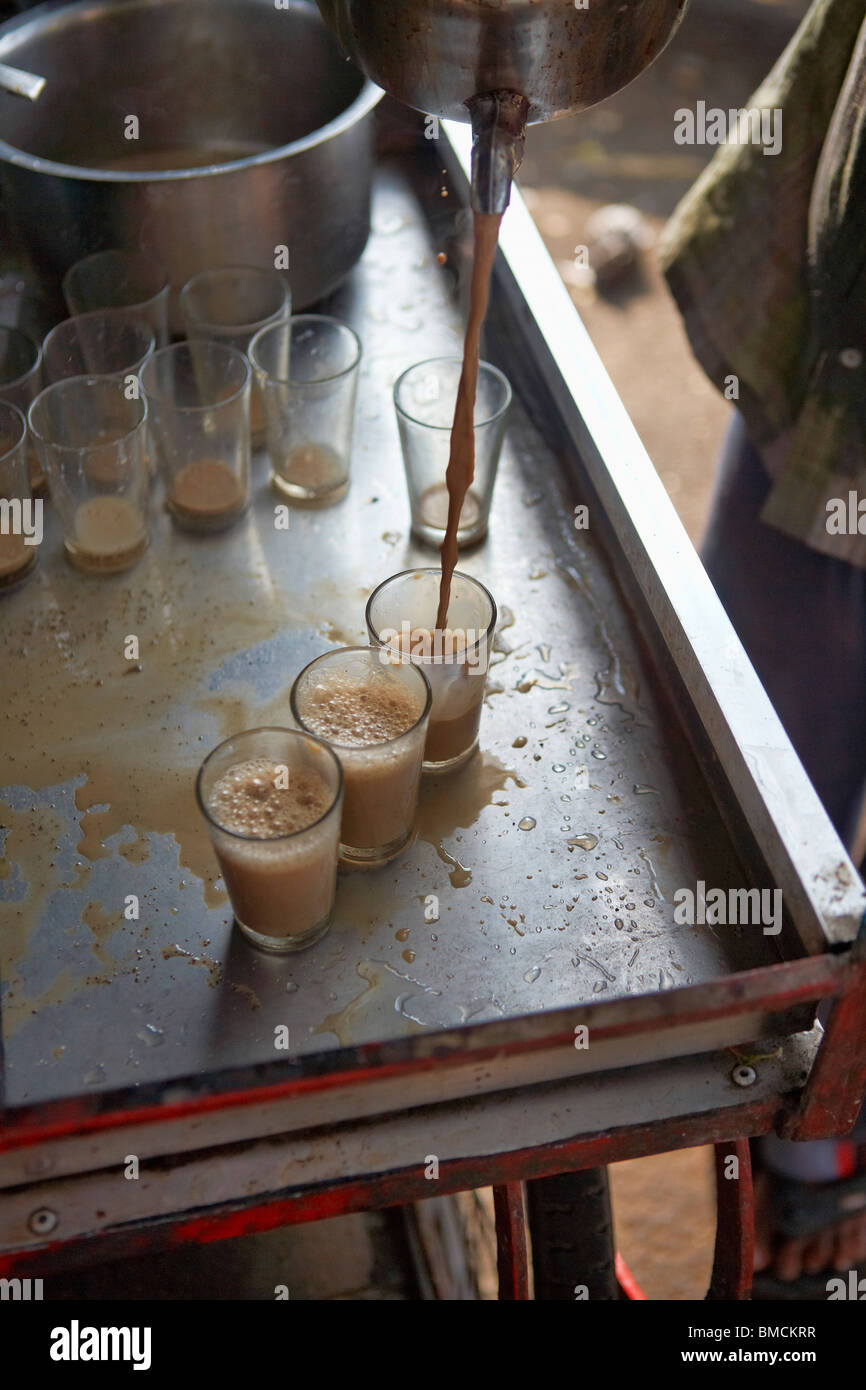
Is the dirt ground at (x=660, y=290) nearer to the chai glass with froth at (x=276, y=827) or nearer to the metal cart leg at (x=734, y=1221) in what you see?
the metal cart leg at (x=734, y=1221)

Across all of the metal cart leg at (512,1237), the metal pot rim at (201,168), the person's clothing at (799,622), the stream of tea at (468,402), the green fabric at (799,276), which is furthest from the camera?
the person's clothing at (799,622)

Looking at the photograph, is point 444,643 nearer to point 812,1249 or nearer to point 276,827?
point 276,827

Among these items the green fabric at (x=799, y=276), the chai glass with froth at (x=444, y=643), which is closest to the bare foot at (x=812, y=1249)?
the green fabric at (x=799, y=276)

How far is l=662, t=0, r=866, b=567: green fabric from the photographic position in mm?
1536

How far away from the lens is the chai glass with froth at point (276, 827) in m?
0.96

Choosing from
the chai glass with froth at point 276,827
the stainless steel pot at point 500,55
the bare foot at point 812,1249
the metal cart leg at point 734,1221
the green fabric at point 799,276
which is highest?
the stainless steel pot at point 500,55

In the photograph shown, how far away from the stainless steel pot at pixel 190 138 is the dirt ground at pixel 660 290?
4.26 ft

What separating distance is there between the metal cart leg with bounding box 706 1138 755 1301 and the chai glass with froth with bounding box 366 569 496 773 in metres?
0.44

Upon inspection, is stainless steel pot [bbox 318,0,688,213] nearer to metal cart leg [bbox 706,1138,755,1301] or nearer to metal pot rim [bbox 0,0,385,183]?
metal pot rim [bbox 0,0,385,183]

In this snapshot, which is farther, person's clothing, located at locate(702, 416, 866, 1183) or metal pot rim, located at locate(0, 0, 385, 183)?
person's clothing, located at locate(702, 416, 866, 1183)

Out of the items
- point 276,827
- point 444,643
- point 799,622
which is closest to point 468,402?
point 444,643

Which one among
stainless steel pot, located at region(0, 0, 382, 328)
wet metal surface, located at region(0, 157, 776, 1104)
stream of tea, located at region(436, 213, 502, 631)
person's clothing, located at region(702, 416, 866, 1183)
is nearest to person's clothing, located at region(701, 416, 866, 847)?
person's clothing, located at region(702, 416, 866, 1183)

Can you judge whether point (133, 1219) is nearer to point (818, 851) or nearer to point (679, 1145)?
point (679, 1145)
